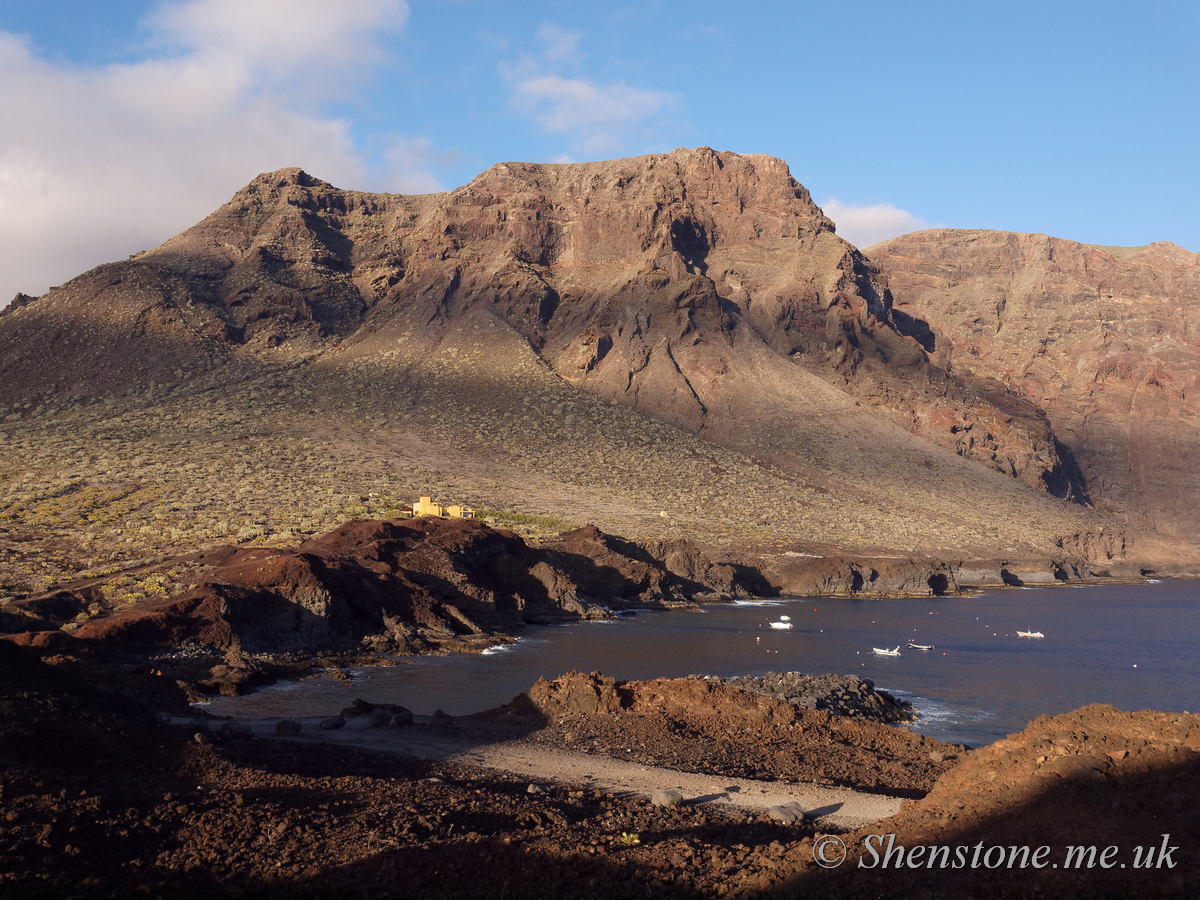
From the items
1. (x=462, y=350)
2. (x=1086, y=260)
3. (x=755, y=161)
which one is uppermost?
(x=755, y=161)

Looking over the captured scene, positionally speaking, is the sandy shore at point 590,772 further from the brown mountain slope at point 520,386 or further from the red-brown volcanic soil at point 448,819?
the brown mountain slope at point 520,386

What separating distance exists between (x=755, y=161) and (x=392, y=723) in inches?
5336

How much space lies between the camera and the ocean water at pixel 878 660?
2547cm

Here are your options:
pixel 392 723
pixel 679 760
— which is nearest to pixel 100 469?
pixel 392 723

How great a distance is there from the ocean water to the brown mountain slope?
46.4ft

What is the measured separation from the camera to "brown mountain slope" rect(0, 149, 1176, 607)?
66062 millimetres

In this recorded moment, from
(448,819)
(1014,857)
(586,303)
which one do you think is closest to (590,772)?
(448,819)

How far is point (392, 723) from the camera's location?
19062 mm

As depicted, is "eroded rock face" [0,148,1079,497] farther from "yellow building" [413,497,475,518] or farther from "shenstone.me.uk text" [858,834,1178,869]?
"shenstone.me.uk text" [858,834,1178,869]

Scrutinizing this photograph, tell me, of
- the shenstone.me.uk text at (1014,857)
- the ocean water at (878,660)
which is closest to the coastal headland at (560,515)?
the shenstone.me.uk text at (1014,857)

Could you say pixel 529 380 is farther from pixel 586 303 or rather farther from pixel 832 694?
pixel 832 694

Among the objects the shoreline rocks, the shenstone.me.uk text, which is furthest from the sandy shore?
the shoreline rocks

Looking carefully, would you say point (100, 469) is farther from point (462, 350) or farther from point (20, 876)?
point (20, 876)

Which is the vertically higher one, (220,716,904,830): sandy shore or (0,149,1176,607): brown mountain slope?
(0,149,1176,607): brown mountain slope
